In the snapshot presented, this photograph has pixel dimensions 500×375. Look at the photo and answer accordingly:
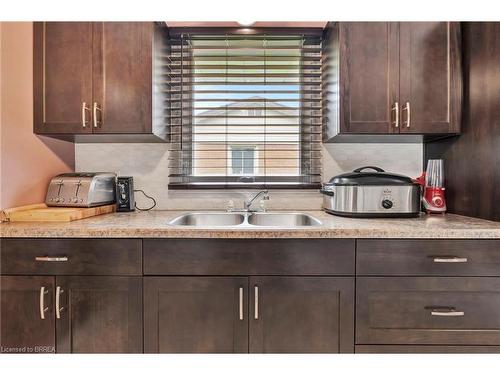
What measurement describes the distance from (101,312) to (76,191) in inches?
28.2

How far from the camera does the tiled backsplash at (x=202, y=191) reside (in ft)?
6.24

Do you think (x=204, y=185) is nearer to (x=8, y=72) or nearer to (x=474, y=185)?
(x=8, y=72)

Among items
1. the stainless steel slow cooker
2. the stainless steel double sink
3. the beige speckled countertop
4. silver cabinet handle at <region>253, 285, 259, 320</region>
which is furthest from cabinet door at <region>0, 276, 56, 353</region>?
the stainless steel slow cooker

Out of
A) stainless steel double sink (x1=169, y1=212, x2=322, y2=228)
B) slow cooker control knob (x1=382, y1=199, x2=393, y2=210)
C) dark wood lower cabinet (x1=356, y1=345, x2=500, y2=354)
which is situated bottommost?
dark wood lower cabinet (x1=356, y1=345, x2=500, y2=354)

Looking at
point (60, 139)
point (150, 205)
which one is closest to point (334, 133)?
point (150, 205)

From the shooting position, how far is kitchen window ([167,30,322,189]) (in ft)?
6.22

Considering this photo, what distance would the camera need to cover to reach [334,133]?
162 centimetres

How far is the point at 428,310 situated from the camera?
3.96ft

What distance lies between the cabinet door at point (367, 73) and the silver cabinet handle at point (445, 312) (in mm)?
937

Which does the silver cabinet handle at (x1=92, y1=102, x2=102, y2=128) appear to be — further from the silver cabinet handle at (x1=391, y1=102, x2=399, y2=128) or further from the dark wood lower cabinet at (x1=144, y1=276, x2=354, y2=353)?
the silver cabinet handle at (x1=391, y1=102, x2=399, y2=128)

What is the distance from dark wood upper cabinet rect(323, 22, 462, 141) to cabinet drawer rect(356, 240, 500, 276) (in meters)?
0.65

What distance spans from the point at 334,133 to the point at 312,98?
0.44m

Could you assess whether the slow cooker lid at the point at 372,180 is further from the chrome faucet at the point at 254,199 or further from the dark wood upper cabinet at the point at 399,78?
the chrome faucet at the point at 254,199

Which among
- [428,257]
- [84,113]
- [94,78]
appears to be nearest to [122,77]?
[94,78]
